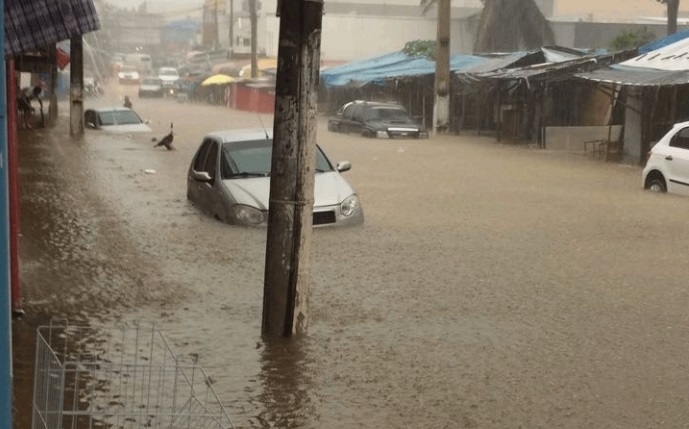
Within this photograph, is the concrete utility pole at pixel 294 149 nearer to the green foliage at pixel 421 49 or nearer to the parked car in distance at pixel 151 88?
the green foliage at pixel 421 49

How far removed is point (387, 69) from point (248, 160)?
31.2 meters

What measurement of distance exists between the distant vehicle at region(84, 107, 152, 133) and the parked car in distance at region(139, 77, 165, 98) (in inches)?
1717

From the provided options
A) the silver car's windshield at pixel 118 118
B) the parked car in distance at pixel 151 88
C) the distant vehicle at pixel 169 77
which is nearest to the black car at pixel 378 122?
the silver car's windshield at pixel 118 118

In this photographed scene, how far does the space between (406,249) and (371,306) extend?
344 centimetres

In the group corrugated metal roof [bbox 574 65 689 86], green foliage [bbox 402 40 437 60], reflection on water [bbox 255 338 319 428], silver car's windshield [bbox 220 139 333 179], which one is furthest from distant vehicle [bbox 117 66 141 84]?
reflection on water [bbox 255 338 319 428]

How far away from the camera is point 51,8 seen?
233 inches

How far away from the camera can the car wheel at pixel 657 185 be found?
1844cm

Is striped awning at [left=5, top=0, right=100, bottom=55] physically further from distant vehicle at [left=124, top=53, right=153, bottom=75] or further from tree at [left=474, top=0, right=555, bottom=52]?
distant vehicle at [left=124, top=53, right=153, bottom=75]

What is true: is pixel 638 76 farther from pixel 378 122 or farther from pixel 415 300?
pixel 415 300

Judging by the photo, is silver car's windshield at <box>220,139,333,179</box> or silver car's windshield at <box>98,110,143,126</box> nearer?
silver car's windshield at <box>220,139,333,179</box>

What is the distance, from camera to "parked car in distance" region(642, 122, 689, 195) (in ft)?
57.4

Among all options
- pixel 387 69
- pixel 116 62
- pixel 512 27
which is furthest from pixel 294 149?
pixel 116 62

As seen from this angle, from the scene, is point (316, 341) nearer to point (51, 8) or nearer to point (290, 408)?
point (290, 408)

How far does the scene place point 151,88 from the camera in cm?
7988
